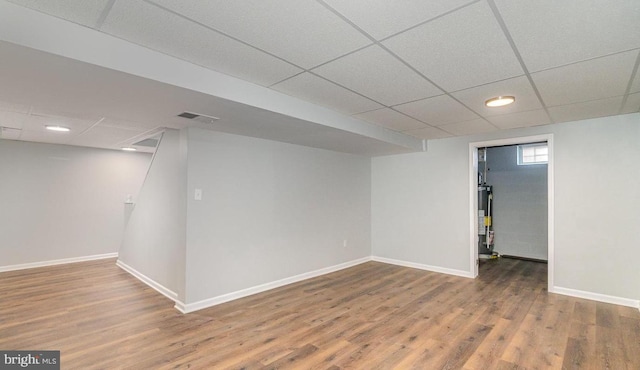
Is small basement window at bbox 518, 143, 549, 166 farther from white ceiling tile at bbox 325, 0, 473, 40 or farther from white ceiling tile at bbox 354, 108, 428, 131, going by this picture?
white ceiling tile at bbox 325, 0, 473, 40

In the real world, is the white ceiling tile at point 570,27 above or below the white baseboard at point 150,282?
above

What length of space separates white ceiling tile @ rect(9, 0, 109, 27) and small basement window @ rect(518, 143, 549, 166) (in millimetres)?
7399

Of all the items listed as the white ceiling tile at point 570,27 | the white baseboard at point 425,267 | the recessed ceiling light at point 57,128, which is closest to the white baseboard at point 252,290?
the white baseboard at point 425,267

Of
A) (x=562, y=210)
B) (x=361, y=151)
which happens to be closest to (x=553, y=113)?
(x=562, y=210)

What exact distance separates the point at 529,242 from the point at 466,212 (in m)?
2.59

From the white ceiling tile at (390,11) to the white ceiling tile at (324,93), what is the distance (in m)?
0.81

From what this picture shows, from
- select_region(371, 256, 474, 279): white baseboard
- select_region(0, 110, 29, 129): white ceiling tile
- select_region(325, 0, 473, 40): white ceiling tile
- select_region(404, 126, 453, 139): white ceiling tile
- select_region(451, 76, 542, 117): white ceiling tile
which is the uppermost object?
select_region(325, 0, 473, 40): white ceiling tile

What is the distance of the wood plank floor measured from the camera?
7.76 feet

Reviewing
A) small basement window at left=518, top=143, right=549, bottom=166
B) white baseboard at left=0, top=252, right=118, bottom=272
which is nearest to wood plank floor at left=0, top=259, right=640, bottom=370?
→ white baseboard at left=0, top=252, right=118, bottom=272

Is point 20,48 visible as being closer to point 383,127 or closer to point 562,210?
point 383,127

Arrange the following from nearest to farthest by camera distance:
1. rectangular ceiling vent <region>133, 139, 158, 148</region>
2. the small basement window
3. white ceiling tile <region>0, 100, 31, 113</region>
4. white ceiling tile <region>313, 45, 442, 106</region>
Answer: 1. white ceiling tile <region>313, 45, 442, 106</region>
2. white ceiling tile <region>0, 100, 31, 113</region>
3. rectangular ceiling vent <region>133, 139, 158, 148</region>
4. the small basement window

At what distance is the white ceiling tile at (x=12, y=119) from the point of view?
3.42 metres

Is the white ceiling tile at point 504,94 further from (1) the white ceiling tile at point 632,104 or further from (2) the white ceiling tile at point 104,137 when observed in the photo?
(2) the white ceiling tile at point 104,137

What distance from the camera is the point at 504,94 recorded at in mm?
2854
